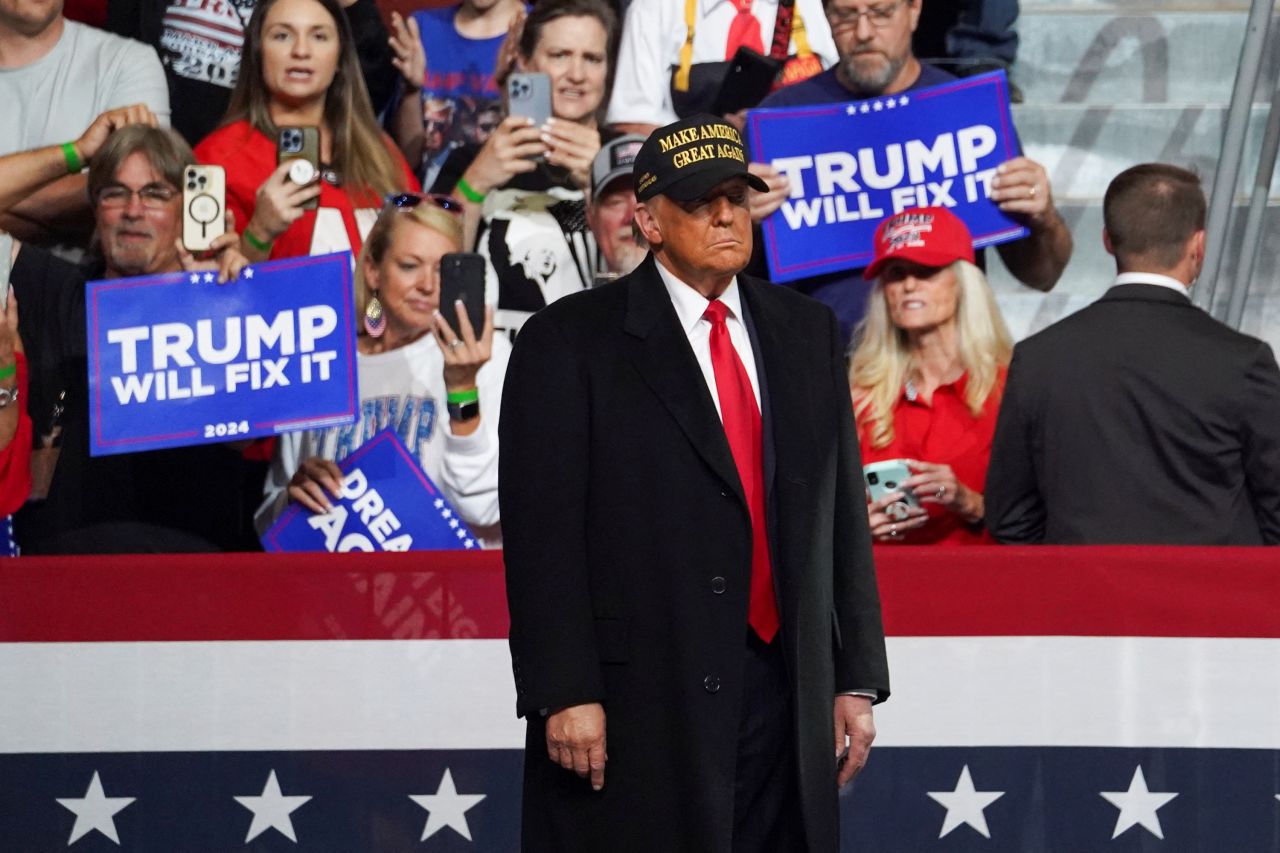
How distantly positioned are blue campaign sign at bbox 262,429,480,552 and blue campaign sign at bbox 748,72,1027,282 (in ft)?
3.78

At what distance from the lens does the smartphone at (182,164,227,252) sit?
4410mm

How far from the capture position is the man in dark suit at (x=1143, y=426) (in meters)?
3.77

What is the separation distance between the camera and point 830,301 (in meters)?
4.82

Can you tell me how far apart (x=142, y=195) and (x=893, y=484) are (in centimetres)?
198

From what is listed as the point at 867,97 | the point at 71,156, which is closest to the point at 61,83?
the point at 71,156

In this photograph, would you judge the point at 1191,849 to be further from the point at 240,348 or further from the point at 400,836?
the point at 240,348

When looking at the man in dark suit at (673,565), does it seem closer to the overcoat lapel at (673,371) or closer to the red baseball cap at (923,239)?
the overcoat lapel at (673,371)

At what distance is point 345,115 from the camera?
4918mm

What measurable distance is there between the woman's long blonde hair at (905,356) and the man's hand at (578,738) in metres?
1.93

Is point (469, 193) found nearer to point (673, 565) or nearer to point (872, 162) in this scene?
point (872, 162)

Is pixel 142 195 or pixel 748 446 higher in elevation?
pixel 142 195

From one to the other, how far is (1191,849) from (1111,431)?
2.82ft

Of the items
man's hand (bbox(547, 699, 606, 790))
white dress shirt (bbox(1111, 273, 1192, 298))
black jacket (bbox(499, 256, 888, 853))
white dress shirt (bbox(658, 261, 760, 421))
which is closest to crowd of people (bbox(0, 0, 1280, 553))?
white dress shirt (bbox(1111, 273, 1192, 298))

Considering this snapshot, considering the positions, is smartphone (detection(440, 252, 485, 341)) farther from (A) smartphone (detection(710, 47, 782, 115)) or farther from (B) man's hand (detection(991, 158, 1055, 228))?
(B) man's hand (detection(991, 158, 1055, 228))
